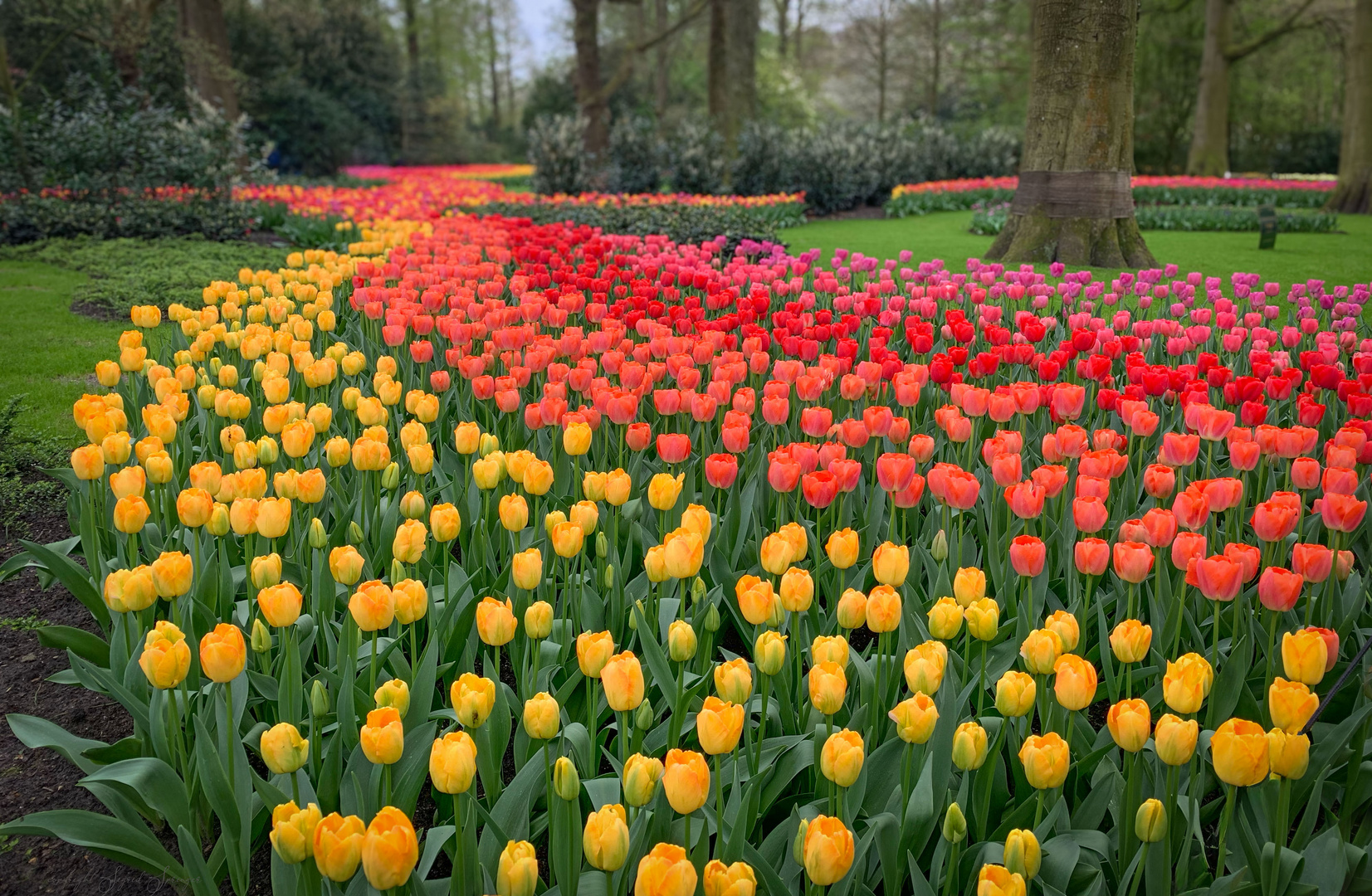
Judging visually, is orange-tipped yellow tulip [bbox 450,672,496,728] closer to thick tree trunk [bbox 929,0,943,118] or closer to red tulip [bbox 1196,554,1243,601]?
red tulip [bbox 1196,554,1243,601]

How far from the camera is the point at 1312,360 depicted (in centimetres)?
359

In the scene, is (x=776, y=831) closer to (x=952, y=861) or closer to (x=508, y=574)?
(x=952, y=861)

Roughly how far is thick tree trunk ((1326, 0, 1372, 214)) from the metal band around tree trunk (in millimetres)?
11262

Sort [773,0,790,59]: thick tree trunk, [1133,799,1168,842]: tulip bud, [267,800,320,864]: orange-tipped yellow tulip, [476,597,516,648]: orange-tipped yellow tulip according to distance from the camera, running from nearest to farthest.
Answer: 1. [267,800,320,864]: orange-tipped yellow tulip
2. [1133,799,1168,842]: tulip bud
3. [476,597,516,648]: orange-tipped yellow tulip
4. [773,0,790,59]: thick tree trunk

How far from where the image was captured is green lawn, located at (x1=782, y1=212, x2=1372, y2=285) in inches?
387

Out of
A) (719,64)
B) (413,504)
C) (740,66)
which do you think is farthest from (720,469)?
(719,64)

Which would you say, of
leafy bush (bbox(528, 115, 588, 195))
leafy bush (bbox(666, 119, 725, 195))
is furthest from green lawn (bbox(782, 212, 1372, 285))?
leafy bush (bbox(528, 115, 588, 195))

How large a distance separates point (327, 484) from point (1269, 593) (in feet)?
8.25

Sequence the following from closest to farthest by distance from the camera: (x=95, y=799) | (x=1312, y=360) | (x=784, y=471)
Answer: (x=95, y=799)
(x=784, y=471)
(x=1312, y=360)

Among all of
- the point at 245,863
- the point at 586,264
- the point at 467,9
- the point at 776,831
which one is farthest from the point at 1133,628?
the point at 467,9

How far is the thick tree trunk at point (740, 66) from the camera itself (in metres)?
19.5

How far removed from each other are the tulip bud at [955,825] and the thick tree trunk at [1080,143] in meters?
8.15

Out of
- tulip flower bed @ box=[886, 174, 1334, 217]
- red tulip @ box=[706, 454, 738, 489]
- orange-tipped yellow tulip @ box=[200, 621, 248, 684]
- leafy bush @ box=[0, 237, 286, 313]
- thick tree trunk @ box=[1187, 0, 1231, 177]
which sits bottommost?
orange-tipped yellow tulip @ box=[200, 621, 248, 684]

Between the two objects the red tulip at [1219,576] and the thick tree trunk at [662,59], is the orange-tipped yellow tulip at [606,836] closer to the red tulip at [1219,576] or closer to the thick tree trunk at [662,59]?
the red tulip at [1219,576]
